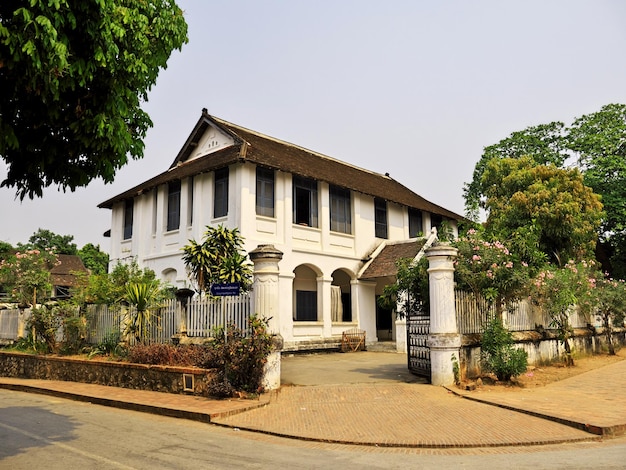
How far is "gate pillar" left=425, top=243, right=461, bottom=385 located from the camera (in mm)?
11734

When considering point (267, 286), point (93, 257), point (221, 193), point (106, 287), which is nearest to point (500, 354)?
point (267, 286)

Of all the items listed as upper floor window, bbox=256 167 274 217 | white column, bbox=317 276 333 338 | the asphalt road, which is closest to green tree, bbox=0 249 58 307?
upper floor window, bbox=256 167 274 217

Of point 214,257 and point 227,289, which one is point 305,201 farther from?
point 227,289

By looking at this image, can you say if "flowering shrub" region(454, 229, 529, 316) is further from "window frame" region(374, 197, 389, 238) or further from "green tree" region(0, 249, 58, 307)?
"green tree" region(0, 249, 58, 307)

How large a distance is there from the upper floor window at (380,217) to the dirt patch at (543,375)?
9.94m

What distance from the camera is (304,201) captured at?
2166 centimetres

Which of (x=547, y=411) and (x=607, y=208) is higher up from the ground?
(x=607, y=208)

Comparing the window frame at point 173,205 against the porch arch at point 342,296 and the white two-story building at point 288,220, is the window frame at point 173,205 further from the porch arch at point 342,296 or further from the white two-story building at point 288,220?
the porch arch at point 342,296

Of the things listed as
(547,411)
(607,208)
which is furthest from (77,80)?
(607,208)

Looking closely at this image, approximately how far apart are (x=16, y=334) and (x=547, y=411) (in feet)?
59.2

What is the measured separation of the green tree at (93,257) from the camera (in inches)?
2280

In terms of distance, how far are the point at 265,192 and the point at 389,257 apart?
247 inches

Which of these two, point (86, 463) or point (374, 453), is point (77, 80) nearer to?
point (86, 463)

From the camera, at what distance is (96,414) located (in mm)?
10141
